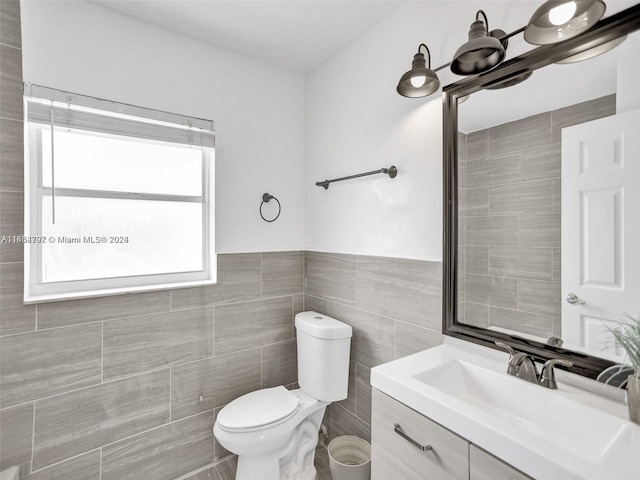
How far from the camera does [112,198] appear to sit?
1689 mm

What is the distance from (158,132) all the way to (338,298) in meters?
1.43

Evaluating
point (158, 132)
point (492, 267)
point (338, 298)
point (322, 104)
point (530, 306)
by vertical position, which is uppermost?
point (322, 104)

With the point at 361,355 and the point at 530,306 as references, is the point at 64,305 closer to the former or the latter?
the point at 361,355

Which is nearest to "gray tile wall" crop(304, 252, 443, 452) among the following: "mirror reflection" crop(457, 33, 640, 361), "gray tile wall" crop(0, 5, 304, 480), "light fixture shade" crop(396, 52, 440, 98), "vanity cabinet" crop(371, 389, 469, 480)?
"mirror reflection" crop(457, 33, 640, 361)

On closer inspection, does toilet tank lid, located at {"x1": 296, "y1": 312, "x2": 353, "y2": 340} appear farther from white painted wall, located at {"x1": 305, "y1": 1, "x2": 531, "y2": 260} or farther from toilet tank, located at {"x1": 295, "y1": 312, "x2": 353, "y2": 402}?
white painted wall, located at {"x1": 305, "y1": 1, "x2": 531, "y2": 260}

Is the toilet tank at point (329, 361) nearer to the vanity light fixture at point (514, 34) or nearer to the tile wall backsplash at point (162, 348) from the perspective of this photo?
the tile wall backsplash at point (162, 348)

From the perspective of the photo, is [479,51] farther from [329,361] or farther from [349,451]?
[349,451]

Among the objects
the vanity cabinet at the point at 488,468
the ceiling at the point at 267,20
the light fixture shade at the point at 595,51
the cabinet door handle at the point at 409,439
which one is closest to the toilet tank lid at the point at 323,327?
the cabinet door handle at the point at 409,439

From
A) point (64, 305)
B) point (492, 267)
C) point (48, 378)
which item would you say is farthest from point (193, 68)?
point (492, 267)

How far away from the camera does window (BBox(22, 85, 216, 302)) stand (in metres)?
1.51

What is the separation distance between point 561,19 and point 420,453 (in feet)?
4.44

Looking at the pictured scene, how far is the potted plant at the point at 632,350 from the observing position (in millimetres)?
812

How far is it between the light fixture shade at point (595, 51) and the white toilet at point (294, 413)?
4.93ft

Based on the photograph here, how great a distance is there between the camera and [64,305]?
1499mm
